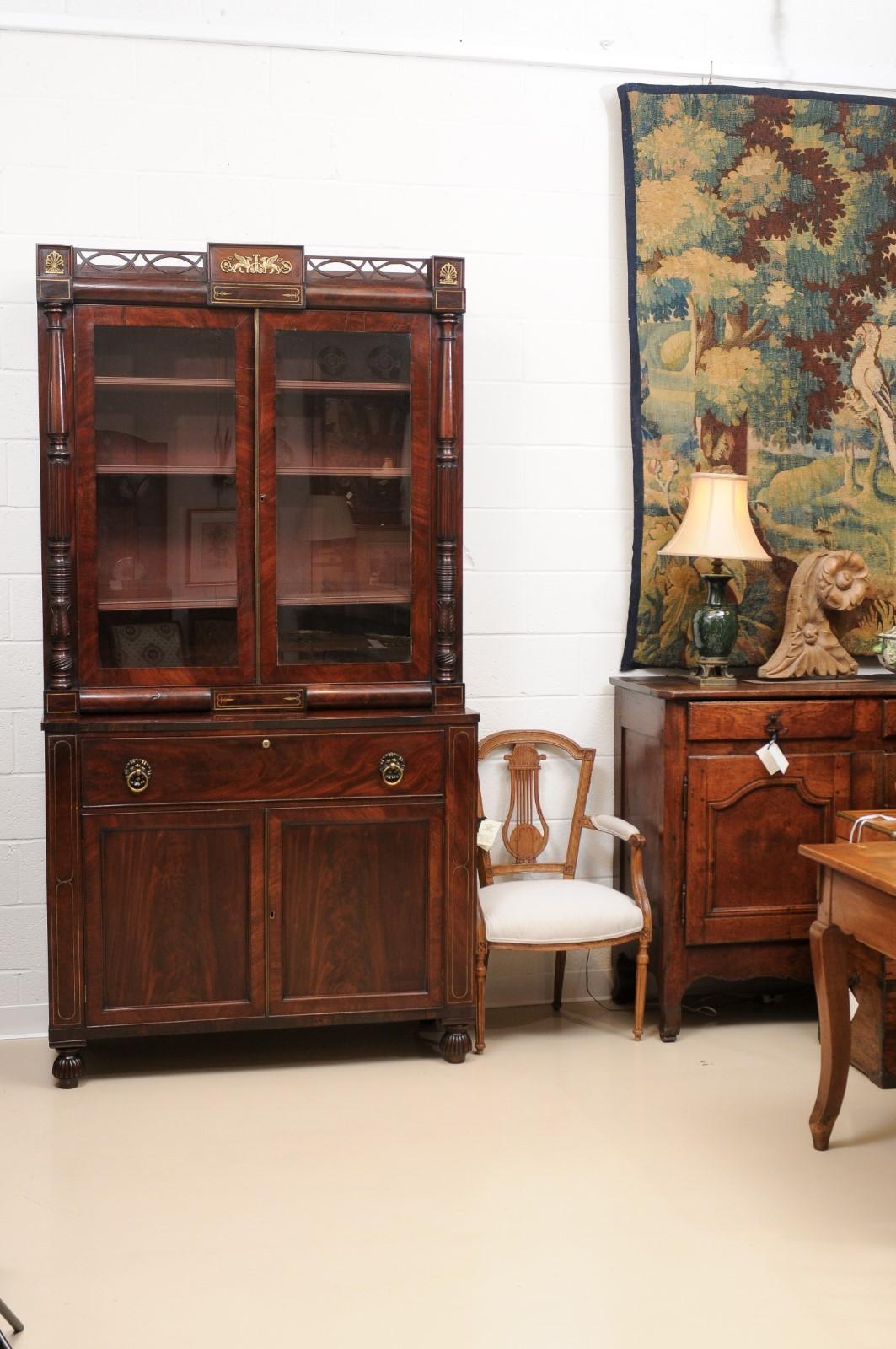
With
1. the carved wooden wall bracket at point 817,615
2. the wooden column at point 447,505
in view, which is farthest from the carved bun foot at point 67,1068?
the carved wooden wall bracket at point 817,615

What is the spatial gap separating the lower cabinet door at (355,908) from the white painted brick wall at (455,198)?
63 cm

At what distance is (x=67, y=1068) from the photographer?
3.43 metres

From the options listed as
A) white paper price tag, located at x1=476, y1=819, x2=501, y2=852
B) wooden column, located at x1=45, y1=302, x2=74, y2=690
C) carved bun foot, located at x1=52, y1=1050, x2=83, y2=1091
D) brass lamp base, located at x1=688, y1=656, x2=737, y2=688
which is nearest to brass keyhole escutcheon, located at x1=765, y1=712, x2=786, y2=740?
brass lamp base, located at x1=688, y1=656, x2=737, y2=688

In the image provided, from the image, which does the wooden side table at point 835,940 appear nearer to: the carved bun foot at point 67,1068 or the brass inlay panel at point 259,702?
the brass inlay panel at point 259,702

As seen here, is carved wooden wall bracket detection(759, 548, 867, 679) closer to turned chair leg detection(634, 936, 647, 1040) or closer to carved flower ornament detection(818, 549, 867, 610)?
carved flower ornament detection(818, 549, 867, 610)

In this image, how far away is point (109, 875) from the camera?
3.42 meters

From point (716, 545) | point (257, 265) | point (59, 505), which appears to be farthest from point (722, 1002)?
point (257, 265)

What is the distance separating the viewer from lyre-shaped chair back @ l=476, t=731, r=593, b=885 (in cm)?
402

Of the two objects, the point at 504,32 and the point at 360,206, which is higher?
the point at 504,32

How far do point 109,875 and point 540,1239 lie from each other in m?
1.46

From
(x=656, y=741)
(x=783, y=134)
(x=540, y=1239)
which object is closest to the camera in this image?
(x=540, y=1239)

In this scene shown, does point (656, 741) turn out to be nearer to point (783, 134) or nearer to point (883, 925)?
point (883, 925)

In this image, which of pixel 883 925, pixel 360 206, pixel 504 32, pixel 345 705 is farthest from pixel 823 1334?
pixel 504 32

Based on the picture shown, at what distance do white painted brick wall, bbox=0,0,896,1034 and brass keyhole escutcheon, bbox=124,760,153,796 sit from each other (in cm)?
56
